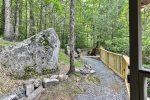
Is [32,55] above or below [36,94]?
above

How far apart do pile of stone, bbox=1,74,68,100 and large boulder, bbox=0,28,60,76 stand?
851 mm

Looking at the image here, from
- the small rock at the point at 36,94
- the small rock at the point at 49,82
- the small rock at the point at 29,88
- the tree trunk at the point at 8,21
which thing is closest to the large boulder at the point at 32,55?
the small rock at the point at 49,82

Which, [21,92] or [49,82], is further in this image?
[49,82]

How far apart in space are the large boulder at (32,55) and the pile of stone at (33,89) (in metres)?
0.85

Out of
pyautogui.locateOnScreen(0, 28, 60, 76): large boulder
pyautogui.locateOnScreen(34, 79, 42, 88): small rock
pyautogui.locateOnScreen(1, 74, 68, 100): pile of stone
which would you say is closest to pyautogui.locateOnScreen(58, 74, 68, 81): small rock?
pyautogui.locateOnScreen(1, 74, 68, 100): pile of stone

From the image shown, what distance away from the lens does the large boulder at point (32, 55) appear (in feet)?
27.6

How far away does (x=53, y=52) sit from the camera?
9.52 m

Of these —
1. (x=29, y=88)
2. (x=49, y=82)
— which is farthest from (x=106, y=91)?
(x=29, y=88)

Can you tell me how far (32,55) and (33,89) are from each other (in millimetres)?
1910

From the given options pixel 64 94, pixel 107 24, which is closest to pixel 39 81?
pixel 64 94

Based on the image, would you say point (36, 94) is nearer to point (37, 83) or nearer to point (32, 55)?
point (37, 83)

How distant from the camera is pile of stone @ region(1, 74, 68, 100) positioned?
6.67m

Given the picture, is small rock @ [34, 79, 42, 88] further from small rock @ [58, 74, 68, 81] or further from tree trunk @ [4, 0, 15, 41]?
tree trunk @ [4, 0, 15, 41]

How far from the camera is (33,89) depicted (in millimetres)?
7344
